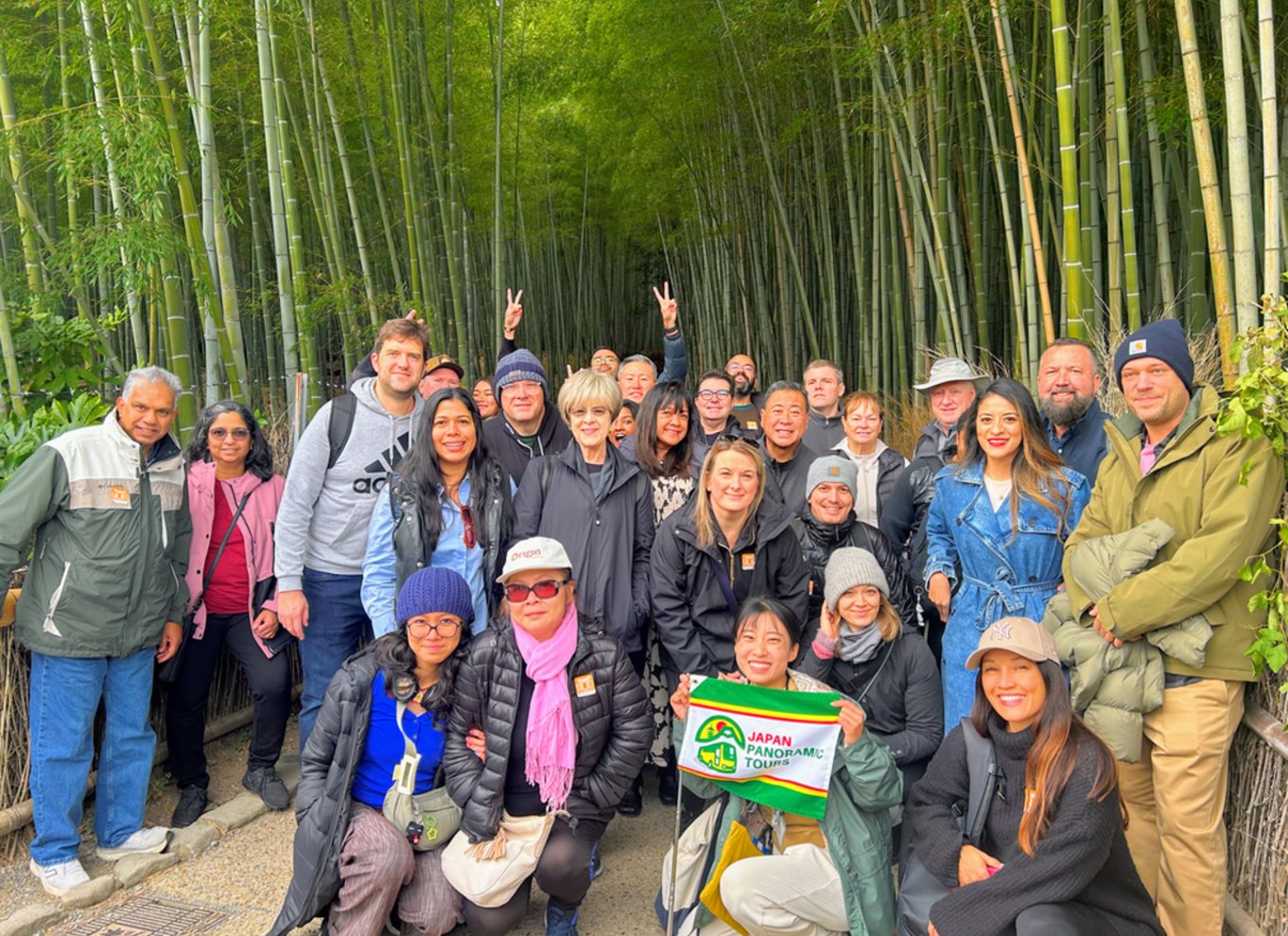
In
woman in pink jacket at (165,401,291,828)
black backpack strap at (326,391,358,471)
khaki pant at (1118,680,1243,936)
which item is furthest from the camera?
woman in pink jacket at (165,401,291,828)

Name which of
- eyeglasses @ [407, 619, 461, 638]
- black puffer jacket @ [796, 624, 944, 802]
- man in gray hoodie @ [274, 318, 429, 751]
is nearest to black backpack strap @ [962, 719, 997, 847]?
black puffer jacket @ [796, 624, 944, 802]

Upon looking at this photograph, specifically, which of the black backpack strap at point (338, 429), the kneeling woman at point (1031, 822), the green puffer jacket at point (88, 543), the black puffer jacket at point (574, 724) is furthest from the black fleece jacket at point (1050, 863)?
the green puffer jacket at point (88, 543)

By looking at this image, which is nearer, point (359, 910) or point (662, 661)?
point (359, 910)

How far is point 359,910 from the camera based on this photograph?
7.43 ft

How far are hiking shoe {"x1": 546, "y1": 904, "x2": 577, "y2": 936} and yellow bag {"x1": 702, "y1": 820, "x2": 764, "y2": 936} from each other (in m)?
0.35

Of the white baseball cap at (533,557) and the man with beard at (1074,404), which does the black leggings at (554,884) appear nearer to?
the white baseball cap at (533,557)

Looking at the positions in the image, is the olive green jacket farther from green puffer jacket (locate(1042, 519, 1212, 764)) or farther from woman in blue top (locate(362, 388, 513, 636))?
woman in blue top (locate(362, 388, 513, 636))

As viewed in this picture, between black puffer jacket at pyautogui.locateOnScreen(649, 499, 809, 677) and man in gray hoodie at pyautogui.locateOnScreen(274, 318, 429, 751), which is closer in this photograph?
black puffer jacket at pyautogui.locateOnScreen(649, 499, 809, 677)

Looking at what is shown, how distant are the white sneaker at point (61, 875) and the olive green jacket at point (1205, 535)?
278 centimetres

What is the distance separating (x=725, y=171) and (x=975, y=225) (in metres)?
4.40

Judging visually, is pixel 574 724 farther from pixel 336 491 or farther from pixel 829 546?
pixel 336 491

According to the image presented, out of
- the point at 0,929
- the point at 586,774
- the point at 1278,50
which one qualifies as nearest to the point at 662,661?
the point at 586,774

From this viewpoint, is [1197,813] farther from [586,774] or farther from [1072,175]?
[1072,175]

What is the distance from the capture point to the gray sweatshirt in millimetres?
2916
